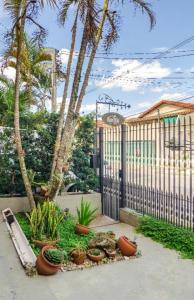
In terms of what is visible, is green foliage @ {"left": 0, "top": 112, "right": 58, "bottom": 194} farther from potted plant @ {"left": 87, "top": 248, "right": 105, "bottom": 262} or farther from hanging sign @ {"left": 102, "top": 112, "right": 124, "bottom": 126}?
potted plant @ {"left": 87, "top": 248, "right": 105, "bottom": 262}

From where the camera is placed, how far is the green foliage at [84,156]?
816 centimetres

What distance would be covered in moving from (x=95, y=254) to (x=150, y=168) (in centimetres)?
275

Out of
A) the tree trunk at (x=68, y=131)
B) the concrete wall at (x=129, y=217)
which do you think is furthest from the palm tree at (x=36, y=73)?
the concrete wall at (x=129, y=217)

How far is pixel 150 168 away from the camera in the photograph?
22.3 feet

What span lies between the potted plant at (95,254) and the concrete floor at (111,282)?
18cm

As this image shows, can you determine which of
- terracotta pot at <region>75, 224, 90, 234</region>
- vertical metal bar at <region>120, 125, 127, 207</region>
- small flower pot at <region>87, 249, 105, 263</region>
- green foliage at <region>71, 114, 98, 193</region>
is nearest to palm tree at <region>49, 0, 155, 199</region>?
terracotta pot at <region>75, 224, 90, 234</region>

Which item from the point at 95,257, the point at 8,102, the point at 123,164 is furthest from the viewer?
the point at 8,102

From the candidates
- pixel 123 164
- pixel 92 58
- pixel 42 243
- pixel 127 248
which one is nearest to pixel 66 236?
pixel 42 243

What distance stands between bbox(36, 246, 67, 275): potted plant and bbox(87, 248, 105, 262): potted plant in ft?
2.08

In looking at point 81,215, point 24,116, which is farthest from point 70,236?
point 24,116

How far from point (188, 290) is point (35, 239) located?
262 cm

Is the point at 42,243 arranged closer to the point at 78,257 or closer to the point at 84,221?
the point at 78,257

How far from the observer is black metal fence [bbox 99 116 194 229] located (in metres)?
5.67

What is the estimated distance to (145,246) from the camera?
5.37m
